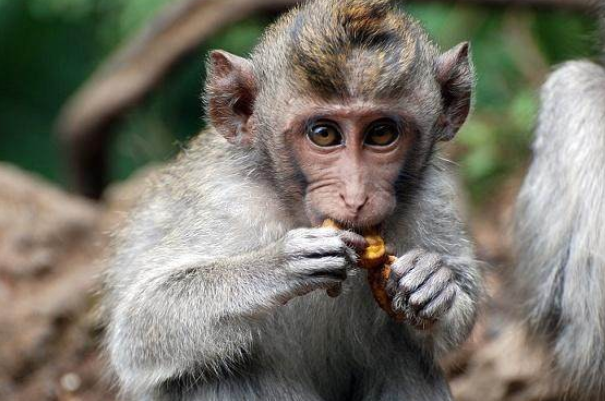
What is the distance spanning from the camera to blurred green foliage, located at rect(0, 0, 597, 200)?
12164 millimetres

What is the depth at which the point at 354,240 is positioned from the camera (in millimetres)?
5902

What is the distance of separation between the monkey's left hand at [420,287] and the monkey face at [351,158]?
32 cm

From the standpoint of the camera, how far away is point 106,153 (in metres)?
13.4

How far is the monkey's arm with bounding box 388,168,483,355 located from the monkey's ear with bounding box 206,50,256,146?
Answer: 1.00 m

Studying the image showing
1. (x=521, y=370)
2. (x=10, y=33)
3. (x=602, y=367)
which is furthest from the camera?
(x=10, y=33)

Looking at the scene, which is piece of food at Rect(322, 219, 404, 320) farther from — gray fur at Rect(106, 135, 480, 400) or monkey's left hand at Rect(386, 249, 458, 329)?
gray fur at Rect(106, 135, 480, 400)

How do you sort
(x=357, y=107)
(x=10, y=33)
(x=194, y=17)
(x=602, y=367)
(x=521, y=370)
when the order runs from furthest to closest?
(x=10, y=33) < (x=194, y=17) < (x=521, y=370) < (x=602, y=367) < (x=357, y=107)

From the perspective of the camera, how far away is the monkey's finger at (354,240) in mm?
5863

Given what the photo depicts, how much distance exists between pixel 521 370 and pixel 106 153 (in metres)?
5.66

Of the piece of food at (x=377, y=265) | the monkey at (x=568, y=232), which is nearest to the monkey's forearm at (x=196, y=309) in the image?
the piece of food at (x=377, y=265)

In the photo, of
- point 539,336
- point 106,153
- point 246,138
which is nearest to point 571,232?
point 539,336

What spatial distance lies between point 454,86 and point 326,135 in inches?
36.1

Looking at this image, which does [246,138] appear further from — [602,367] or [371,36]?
[602,367]

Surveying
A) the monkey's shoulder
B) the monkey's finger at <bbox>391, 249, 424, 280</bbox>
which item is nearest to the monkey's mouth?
the monkey's finger at <bbox>391, 249, 424, 280</bbox>
